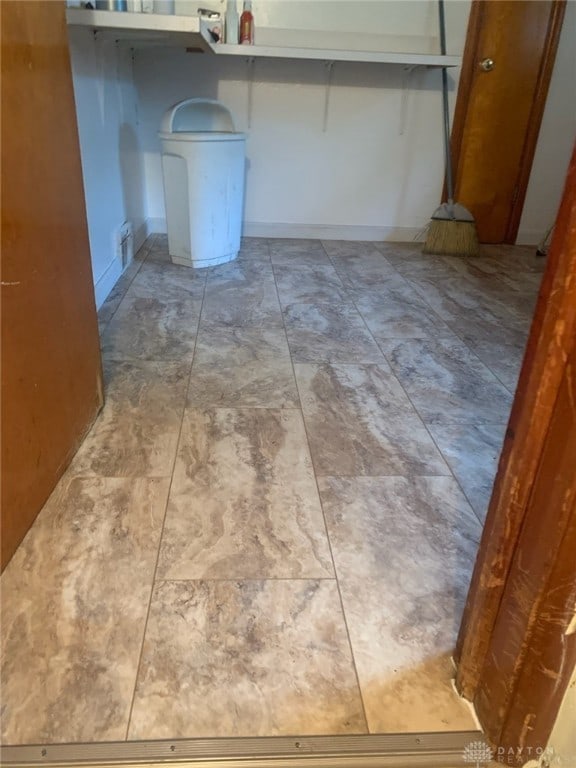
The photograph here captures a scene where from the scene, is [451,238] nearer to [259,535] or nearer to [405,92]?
[405,92]

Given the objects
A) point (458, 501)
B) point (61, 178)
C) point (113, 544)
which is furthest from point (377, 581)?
point (61, 178)

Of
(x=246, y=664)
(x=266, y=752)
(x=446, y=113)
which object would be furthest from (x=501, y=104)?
(x=266, y=752)

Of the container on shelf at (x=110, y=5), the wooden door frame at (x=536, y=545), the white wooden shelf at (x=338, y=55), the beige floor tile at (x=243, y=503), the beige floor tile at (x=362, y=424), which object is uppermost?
the container on shelf at (x=110, y=5)

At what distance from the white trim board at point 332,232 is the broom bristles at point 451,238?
0.25 meters

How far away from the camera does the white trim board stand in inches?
140

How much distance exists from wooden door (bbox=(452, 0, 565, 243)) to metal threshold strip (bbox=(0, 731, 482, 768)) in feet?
10.8

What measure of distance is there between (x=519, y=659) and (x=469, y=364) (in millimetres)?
1394

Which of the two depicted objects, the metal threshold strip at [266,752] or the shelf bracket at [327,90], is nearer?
the metal threshold strip at [266,752]

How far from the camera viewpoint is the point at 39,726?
0.83m

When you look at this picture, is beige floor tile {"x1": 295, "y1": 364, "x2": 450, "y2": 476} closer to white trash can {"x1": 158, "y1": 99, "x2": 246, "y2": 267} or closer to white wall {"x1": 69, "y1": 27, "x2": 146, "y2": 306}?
white wall {"x1": 69, "y1": 27, "x2": 146, "y2": 306}

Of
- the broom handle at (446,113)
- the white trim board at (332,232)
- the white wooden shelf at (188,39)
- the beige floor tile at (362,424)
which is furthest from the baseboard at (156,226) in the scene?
the beige floor tile at (362,424)

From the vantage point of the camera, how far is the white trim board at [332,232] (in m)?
3.55

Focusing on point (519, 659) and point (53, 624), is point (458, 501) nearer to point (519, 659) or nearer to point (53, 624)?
point (519, 659)

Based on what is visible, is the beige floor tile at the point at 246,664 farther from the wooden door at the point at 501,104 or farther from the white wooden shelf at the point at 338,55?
the wooden door at the point at 501,104
